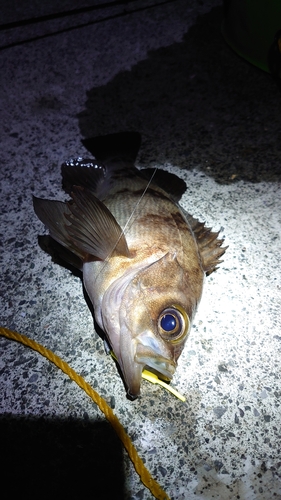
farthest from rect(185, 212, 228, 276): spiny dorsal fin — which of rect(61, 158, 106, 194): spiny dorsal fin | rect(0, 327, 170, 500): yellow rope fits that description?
rect(0, 327, 170, 500): yellow rope

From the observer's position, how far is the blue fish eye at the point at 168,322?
160cm

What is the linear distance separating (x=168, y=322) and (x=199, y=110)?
216 centimetres

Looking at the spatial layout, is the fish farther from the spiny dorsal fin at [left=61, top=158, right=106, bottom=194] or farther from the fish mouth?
the spiny dorsal fin at [left=61, top=158, right=106, bottom=194]

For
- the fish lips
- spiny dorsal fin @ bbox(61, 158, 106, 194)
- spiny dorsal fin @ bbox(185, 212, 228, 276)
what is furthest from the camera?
spiny dorsal fin @ bbox(61, 158, 106, 194)

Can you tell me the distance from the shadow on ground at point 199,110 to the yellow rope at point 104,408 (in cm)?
153

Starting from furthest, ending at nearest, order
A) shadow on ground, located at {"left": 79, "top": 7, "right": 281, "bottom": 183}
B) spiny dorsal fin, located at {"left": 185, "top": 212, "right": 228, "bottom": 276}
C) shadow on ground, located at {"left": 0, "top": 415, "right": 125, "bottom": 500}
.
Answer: shadow on ground, located at {"left": 79, "top": 7, "right": 281, "bottom": 183} < spiny dorsal fin, located at {"left": 185, "top": 212, "right": 228, "bottom": 276} < shadow on ground, located at {"left": 0, "top": 415, "right": 125, "bottom": 500}

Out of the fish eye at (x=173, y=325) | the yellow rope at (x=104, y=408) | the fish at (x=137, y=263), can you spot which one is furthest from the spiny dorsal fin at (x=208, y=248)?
the yellow rope at (x=104, y=408)

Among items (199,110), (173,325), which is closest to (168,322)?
(173,325)

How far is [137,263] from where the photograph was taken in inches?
70.4

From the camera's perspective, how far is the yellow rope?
1671 mm

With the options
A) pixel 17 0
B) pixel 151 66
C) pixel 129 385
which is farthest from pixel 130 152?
pixel 17 0

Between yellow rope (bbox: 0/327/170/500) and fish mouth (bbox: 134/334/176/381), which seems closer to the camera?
fish mouth (bbox: 134/334/176/381)

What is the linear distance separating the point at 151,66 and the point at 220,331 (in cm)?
254

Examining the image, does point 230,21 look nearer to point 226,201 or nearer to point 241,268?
point 226,201
